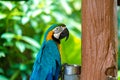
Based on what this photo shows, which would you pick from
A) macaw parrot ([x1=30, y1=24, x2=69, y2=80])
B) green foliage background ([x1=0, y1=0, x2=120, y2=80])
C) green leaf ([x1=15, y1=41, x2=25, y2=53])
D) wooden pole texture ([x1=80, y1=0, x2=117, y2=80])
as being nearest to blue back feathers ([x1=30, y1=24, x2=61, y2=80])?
macaw parrot ([x1=30, y1=24, x2=69, y2=80])

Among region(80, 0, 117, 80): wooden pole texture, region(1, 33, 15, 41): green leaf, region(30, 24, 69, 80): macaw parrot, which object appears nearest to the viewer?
region(80, 0, 117, 80): wooden pole texture

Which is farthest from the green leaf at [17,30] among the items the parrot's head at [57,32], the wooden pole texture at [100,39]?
the wooden pole texture at [100,39]

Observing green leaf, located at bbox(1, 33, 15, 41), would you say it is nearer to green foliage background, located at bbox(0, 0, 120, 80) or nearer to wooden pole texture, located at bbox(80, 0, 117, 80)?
green foliage background, located at bbox(0, 0, 120, 80)

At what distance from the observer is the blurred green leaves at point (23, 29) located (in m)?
2.15

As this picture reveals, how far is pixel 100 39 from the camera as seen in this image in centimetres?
106

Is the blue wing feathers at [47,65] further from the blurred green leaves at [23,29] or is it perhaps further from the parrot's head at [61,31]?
the blurred green leaves at [23,29]

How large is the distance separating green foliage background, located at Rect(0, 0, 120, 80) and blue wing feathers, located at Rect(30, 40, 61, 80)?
2.81ft

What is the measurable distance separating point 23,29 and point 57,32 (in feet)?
3.73

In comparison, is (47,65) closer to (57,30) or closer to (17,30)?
(57,30)

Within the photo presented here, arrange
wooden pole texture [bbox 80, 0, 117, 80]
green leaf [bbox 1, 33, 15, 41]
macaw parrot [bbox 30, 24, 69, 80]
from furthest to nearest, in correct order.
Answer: green leaf [bbox 1, 33, 15, 41]
macaw parrot [bbox 30, 24, 69, 80]
wooden pole texture [bbox 80, 0, 117, 80]

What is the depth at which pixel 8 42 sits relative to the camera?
2170 mm

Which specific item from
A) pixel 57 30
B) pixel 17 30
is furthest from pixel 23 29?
pixel 57 30

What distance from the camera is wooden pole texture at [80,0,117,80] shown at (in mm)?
1053

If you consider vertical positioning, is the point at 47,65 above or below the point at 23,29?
below
